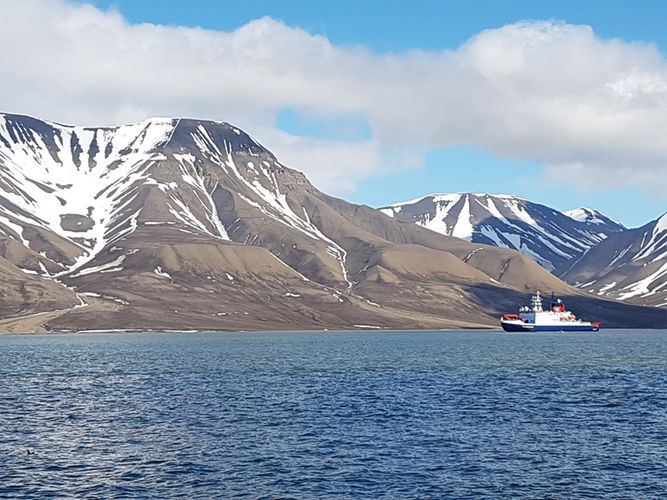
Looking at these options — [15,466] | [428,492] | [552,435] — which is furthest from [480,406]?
[15,466]

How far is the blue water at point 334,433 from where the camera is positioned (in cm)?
5419

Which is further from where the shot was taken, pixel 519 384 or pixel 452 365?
pixel 452 365

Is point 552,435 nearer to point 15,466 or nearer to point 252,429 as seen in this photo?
point 252,429

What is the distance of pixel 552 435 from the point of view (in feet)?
234

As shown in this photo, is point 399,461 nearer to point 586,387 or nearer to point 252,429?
point 252,429

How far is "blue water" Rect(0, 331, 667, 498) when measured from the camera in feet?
178

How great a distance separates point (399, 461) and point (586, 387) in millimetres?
54200

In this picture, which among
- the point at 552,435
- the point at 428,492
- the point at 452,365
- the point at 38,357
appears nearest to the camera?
the point at 428,492

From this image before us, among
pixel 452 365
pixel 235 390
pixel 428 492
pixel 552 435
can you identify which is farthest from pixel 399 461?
pixel 452 365

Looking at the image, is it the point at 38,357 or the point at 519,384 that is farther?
the point at 38,357

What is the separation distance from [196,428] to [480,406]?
2940cm

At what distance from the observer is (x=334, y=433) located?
72062 mm

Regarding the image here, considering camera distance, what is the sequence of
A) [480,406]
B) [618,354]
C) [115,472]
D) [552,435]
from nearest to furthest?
[115,472] < [552,435] < [480,406] < [618,354]

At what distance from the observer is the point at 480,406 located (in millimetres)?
89125
